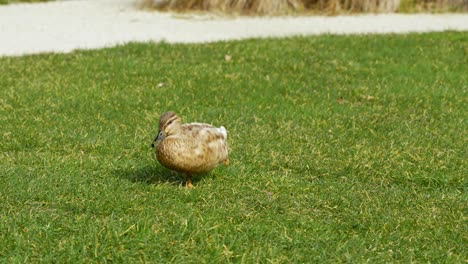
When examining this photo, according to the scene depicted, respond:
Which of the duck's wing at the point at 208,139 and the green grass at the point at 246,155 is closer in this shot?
the green grass at the point at 246,155

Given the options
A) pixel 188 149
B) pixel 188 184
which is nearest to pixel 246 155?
pixel 188 184

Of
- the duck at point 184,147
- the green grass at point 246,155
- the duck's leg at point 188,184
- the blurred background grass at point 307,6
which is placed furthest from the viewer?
the blurred background grass at point 307,6

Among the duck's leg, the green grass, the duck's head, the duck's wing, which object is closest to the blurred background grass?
the green grass

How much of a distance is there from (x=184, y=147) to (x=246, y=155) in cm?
132

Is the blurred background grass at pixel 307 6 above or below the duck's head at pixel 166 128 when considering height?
below

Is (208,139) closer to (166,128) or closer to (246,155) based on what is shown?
(166,128)

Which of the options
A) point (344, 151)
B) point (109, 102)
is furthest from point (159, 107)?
point (344, 151)

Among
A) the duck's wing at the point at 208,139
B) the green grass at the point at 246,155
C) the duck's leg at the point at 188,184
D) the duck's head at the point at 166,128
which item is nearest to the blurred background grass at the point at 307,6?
the green grass at the point at 246,155

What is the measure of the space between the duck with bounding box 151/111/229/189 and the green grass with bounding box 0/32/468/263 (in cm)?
23

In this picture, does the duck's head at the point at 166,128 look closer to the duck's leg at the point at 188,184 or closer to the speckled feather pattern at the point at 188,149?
the speckled feather pattern at the point at 188,149

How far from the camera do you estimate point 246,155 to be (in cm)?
768

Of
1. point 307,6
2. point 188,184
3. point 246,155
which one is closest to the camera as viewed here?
point 188,184

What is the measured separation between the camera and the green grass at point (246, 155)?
18.6ft

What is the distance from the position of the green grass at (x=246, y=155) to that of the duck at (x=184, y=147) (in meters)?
0.23
